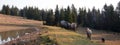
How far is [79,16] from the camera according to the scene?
163 metres

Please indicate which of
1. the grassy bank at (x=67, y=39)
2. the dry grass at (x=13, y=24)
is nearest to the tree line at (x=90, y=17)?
the dry grass at (x=13, y=24)

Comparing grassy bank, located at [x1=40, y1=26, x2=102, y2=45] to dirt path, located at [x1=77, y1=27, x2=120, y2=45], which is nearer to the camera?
grassy bank, located at [x1=40, y1=26, x2=102, y2=45]

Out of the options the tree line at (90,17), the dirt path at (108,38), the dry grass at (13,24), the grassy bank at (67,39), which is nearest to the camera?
the grassy bank at (67,39)

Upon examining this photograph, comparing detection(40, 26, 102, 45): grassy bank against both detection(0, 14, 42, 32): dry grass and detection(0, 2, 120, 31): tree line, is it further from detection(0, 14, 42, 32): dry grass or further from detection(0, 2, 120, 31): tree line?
detection(0, 2, 120, 31): tree line

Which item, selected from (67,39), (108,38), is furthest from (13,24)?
(67,39)

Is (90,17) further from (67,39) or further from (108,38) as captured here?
(67,39)

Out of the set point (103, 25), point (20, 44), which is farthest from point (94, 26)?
point (20, 44)

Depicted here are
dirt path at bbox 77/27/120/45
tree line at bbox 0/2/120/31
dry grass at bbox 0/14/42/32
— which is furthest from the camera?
tree line at bbox 0/2/120/31

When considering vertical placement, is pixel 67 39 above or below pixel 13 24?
above

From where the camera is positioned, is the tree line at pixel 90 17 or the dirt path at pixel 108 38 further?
the tree line at pixel 90 17

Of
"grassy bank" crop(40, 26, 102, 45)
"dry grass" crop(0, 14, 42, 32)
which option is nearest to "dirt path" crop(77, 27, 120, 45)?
"grassy bank" crop(40, 26, 102, 45)

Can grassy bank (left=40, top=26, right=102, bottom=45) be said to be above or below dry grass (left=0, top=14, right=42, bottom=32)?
above

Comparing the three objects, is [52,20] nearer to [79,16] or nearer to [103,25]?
[103,25]

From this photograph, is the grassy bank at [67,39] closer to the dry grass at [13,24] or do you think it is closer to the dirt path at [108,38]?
the dirt path at [108,38]
